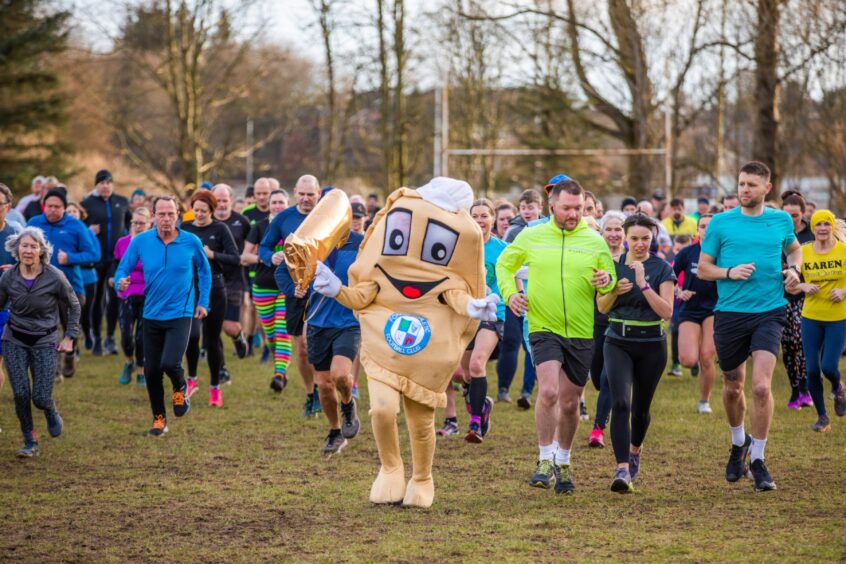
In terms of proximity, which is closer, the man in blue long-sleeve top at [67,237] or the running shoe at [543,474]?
the running shoe at [543,474]

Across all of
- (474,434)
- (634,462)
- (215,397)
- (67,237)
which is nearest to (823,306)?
(634,462)

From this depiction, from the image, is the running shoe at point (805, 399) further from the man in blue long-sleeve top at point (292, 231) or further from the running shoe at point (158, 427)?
the running shoe at point (158, 427)

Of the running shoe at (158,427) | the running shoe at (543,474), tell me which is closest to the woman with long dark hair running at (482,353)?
the running shoe at (543,474)

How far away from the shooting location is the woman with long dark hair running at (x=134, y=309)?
12.3 m

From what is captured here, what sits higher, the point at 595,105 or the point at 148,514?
the point at 595,105

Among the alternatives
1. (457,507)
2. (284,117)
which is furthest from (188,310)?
(284,117)

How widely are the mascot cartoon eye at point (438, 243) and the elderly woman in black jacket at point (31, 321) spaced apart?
3581mm

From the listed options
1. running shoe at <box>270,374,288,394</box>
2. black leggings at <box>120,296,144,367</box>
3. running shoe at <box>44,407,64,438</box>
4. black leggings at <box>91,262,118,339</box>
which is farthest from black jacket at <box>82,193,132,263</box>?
running shoe at <box>44,407,64,438</box>

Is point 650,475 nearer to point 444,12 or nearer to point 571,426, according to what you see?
point 571,426

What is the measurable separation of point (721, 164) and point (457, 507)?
2498cm

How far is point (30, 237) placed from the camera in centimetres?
890

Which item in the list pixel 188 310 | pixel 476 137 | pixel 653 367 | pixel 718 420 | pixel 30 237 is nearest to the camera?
pixel 653 367

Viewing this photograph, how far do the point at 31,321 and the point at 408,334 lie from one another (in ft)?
12.0

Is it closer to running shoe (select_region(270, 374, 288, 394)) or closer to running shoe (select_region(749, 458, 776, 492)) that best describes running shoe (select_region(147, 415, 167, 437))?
running shoe (select_region(270, 374, 288, 394))
